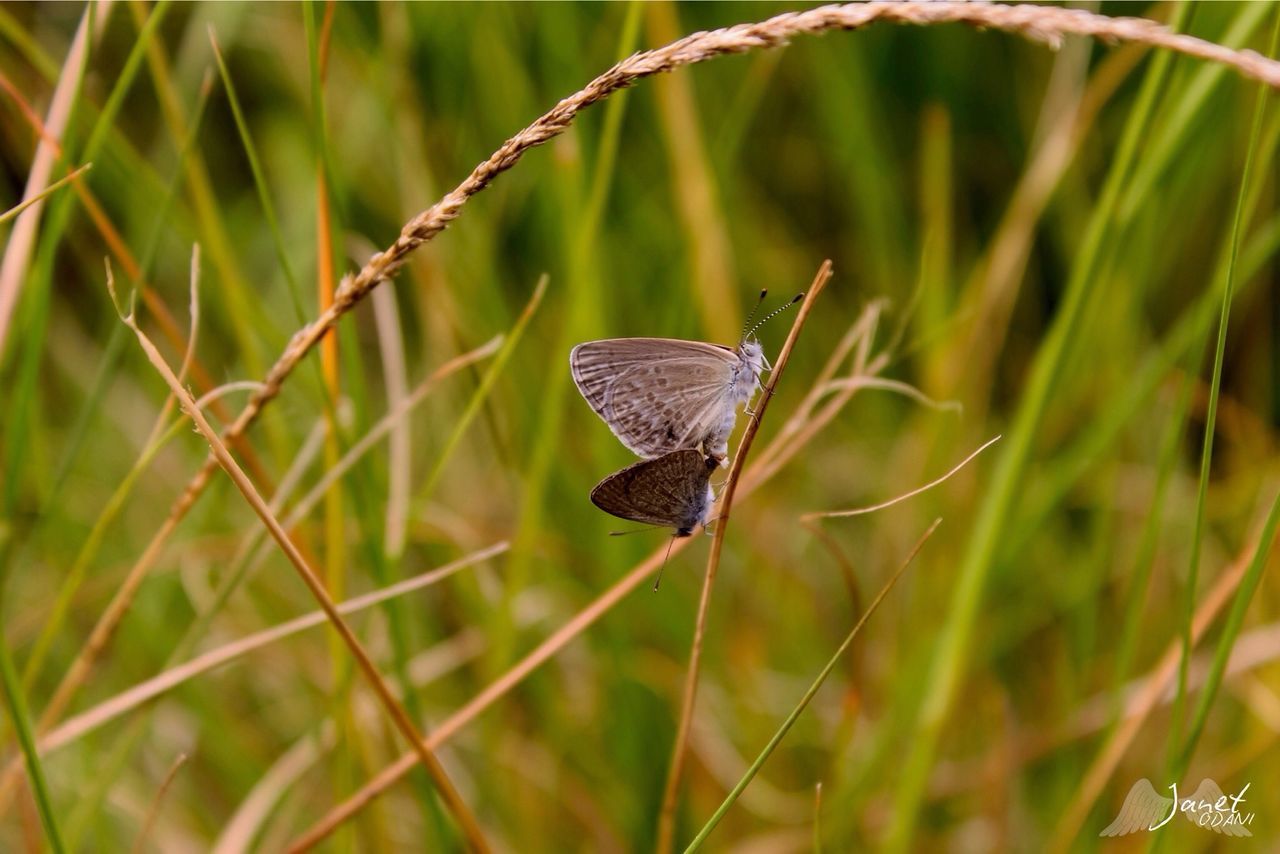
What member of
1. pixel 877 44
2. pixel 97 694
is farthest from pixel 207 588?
pixel 877 44

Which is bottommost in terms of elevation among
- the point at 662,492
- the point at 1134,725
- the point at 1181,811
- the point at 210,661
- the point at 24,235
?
the point at 1181,811

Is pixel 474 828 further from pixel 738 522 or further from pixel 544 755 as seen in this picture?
pixel 738 522

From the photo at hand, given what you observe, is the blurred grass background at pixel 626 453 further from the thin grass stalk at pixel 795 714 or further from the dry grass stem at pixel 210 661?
the thin grass stalk at pixel 795 714

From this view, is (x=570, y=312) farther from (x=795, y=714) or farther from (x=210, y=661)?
(x=795, y=714)

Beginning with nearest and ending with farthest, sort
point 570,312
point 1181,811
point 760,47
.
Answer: point 760,47 < point 1181,811 < point 570,312

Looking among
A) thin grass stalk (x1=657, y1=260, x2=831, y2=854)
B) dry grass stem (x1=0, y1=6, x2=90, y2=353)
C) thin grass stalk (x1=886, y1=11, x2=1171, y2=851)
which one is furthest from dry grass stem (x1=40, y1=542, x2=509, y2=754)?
thin grass stalk (x1=886, y1=11, x2=1171, y2=851)

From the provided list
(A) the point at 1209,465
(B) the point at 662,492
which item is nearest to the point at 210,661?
(B) the point at 662,492

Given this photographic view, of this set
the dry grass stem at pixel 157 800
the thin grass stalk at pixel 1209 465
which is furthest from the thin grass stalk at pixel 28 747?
the thin grass stalk at pixel 1209 465
